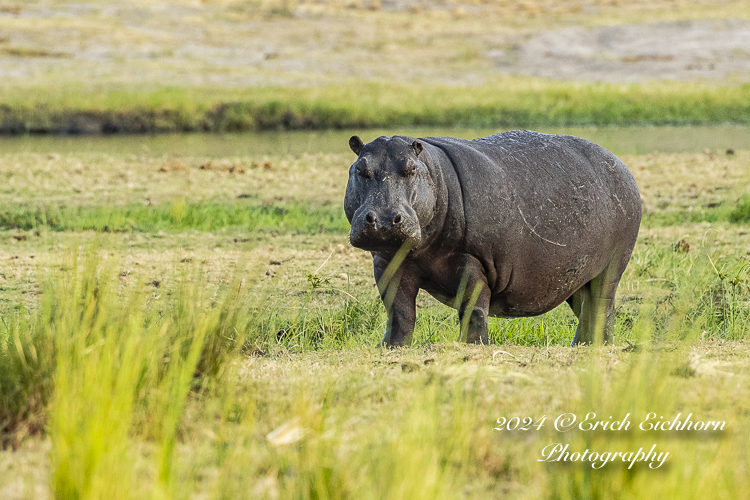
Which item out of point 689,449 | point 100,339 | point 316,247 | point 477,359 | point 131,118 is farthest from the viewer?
point 131,118

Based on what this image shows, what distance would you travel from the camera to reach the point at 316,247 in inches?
328

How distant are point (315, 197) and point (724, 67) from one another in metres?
31.3

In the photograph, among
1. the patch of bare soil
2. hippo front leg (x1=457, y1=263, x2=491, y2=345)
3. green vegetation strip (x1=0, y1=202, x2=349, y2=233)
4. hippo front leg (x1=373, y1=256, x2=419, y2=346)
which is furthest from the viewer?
the patch of bare soil

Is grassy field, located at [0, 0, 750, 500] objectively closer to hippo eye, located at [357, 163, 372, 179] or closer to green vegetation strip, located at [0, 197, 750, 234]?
green vegetation strip, located at [0, 197, 750, 234]

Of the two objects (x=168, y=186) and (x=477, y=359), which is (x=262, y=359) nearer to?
(x=477, y=359)

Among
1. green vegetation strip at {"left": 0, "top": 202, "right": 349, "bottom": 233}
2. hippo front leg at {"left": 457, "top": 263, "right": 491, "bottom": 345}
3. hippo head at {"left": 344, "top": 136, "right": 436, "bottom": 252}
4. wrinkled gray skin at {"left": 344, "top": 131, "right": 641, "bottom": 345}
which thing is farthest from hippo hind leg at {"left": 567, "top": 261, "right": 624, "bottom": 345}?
green vegetation strip at {"left": 0, "top": 202, "right": 349, "bottom": 233}

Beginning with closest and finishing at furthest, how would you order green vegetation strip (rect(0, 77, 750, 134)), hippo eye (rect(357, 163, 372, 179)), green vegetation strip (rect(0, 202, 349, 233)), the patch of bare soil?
hippo eye (rect(357, 163, 372, 179)) < green vegetation strip (rect(0, 202, 349, 233)) < green vegetation strip (rect(0, 77, 750, 134)) < the patch of bare soil

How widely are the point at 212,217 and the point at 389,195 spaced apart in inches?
235

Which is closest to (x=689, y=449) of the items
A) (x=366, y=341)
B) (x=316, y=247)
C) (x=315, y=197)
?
(x=366, y=341)

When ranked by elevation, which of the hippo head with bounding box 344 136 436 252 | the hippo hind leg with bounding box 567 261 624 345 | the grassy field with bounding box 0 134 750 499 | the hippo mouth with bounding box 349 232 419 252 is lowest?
the hippo hind leg with bounding box 567 261 624 345

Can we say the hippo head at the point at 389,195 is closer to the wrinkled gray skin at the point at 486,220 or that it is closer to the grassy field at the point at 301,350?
the wrinkled gray skin at the point at 486,220

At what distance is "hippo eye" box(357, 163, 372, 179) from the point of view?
409 cm

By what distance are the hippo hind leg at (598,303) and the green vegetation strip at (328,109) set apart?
19.3 metres

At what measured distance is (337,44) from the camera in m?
43.8
